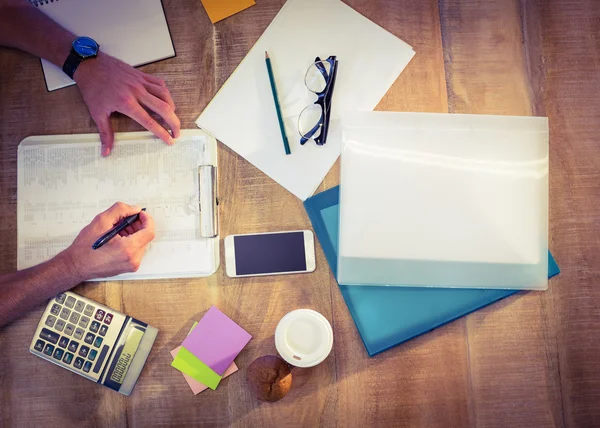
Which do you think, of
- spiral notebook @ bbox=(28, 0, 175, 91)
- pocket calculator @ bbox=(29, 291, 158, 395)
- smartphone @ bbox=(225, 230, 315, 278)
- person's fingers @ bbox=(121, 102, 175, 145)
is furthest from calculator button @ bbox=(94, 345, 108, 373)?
spiral notebook @ bbox=(28, 0, 175, 91)

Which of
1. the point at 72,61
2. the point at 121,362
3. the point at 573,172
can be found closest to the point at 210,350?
the point at 121,362

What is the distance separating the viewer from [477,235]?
0.83 metres

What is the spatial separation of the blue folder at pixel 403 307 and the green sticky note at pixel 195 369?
0.82ft

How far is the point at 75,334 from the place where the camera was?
0.82m

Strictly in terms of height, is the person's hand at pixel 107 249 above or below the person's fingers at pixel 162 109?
below

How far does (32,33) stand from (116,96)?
0.60ft

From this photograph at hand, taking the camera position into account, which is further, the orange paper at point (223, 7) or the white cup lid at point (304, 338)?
the orange paper at point (223, 7)

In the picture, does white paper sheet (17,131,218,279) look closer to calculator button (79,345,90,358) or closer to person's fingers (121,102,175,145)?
person's fingers (121,102,175,145)

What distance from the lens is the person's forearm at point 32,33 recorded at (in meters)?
0.86

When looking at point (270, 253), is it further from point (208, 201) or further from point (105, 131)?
point (105, 131)

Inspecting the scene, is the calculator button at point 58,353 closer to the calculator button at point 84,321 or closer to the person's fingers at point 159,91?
the calculator button at point 84,321

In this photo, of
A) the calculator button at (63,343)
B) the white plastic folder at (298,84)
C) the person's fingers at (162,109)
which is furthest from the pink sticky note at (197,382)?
the person's fingers at (162,109)

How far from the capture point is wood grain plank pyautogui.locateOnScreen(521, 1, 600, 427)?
832 mm

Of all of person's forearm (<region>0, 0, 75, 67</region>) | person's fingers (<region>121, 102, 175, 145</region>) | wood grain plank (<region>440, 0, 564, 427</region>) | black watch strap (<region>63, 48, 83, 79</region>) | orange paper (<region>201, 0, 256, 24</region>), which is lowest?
wood grain plank (<region>440, 0, 564, 427</region>)
